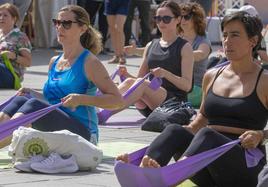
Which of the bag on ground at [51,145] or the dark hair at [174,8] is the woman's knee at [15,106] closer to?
the bag on ground at [51,145]

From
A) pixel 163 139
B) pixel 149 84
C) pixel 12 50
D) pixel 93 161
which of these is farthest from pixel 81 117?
pixel 12 50

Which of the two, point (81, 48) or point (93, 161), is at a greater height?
point (81, 48)

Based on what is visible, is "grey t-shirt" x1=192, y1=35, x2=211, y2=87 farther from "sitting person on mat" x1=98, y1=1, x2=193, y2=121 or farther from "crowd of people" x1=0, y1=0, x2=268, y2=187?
"sitting person on mat" x1=98, y1=1, x2=193, y2=121

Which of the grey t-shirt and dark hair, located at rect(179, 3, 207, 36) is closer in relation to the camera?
dark hair, located at rect(179, 3, 207, 36)

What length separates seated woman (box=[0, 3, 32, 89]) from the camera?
1040 centimetres

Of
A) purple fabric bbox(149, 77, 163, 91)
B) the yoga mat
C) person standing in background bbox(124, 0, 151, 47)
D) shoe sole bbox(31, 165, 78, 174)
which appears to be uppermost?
shoe sole bbox(31, 165, 78, 174)

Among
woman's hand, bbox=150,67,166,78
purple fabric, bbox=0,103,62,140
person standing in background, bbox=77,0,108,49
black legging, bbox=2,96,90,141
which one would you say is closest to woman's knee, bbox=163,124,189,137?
purple fabric, bbox=0,103,62,140

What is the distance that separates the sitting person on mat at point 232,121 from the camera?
5.09m

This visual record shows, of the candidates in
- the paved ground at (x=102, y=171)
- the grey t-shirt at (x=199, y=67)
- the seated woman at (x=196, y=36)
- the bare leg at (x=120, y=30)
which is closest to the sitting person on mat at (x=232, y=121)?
the paved ground at (x=102, y=171)

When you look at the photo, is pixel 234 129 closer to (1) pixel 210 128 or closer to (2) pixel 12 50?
(1) pixel 210 128

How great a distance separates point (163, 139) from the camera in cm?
523

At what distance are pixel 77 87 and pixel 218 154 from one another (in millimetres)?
1720

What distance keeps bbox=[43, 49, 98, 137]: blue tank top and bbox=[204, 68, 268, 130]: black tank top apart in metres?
1.32

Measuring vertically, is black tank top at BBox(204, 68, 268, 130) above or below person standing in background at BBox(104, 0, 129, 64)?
above
